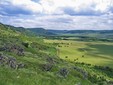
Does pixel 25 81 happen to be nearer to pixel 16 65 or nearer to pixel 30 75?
pixel 30 75

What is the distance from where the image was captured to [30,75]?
90.1 m

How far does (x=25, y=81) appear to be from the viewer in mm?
79438

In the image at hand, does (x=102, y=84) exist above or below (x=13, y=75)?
below

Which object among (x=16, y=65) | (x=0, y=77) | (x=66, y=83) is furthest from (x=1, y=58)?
(x=0, y=77)

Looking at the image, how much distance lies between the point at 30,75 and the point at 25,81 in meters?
10.6

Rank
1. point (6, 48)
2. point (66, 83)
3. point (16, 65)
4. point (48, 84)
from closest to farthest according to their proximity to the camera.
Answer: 1. point (48, 84)
2. point (66, 83)
3. point (16, 65)
4. point (6, 48)

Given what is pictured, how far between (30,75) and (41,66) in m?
38.0

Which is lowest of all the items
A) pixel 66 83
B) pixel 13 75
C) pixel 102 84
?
pixel 102 84

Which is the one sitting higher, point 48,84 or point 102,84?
point 48,84

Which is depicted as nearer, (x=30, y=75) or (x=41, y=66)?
(x=30, y=75)

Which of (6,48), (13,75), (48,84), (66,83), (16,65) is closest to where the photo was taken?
(13,75)

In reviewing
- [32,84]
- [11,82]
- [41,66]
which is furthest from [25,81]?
[41,66]

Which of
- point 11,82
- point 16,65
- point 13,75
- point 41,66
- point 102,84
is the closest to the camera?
point 11,82

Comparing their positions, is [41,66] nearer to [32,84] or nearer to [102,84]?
[102,84]
